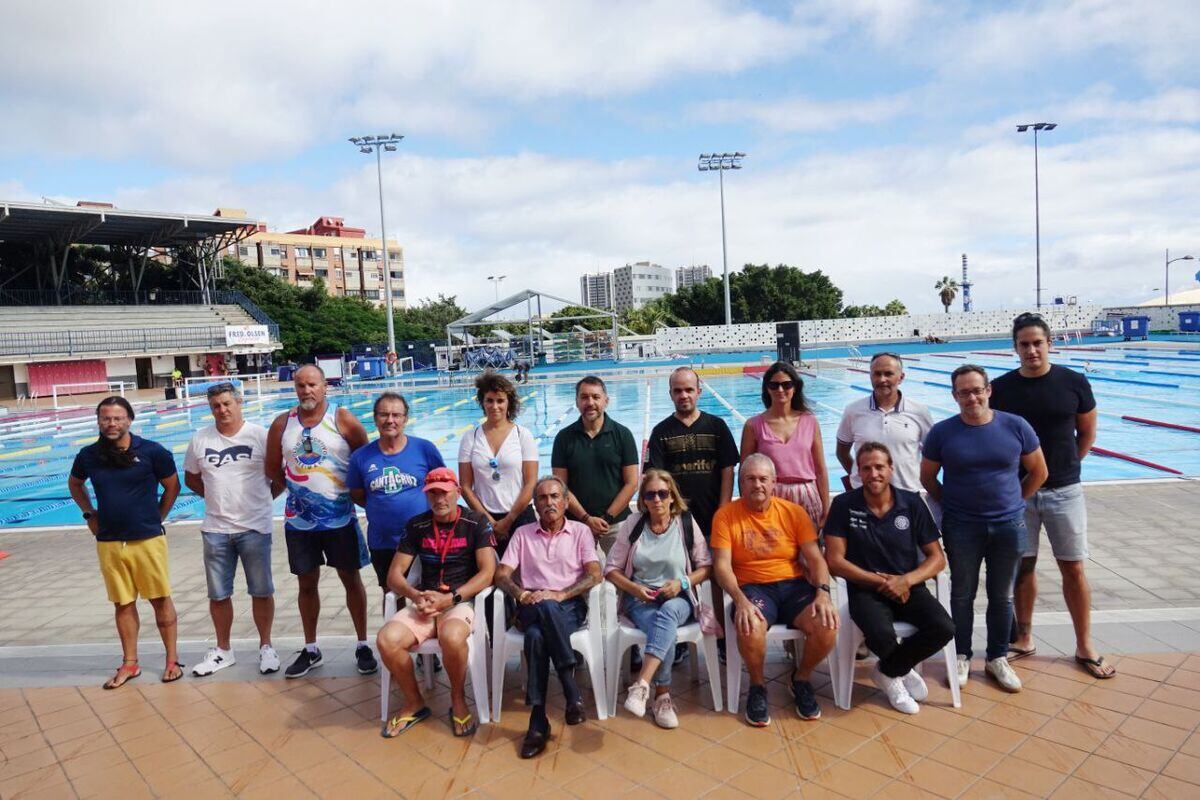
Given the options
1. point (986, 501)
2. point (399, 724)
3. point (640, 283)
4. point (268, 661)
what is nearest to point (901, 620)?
point (986, 501)

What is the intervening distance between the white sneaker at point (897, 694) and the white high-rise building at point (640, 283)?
148 m

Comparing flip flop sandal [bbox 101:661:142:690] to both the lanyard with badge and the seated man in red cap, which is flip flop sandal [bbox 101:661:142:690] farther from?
the lanyard with badge

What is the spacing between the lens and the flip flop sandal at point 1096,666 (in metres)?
3.59

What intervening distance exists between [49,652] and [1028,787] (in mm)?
5311

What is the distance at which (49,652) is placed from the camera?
15.0ft

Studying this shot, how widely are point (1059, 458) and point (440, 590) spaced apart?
3.22m

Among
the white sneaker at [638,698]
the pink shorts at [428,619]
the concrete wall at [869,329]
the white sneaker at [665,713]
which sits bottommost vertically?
the white sneaker at [665,713]

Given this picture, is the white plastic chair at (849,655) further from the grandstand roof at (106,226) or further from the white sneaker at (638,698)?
the grandstand roof at (106,226)

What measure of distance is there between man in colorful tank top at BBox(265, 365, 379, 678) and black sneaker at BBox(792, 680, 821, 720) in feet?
7.57

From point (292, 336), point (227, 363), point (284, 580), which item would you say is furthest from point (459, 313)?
point (284, 580)

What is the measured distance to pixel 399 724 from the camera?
3.50 m

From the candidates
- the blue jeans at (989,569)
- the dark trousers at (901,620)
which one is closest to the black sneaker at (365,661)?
the dark trousers at (901,620)

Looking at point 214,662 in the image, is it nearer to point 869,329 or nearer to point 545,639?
point 545,639

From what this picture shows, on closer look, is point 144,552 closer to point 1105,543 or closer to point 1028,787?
point 1028,787
